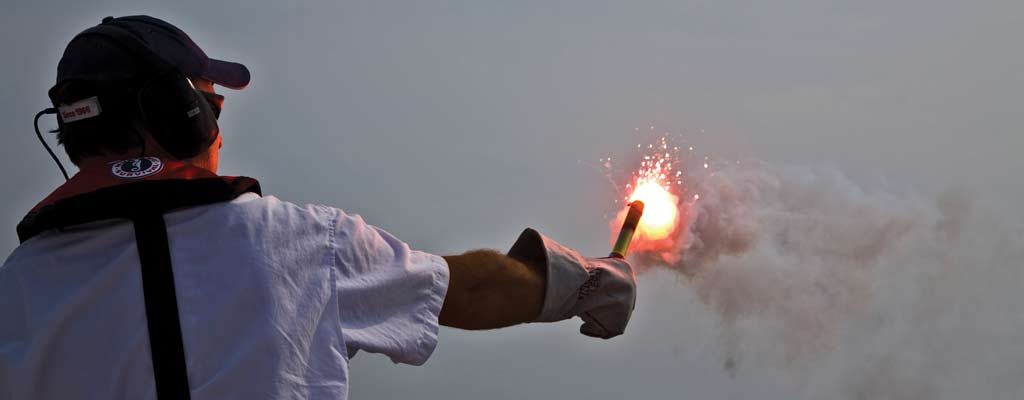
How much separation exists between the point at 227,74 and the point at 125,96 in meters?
0.73

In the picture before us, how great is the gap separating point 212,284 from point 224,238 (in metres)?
0.16

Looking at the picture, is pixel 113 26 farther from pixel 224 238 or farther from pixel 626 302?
pixel 626 302

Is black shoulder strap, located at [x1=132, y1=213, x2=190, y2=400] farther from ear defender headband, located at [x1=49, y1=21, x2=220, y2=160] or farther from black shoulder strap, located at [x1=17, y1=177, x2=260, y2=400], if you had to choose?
ear defender headband, located at [x1=49, y1=21, x2=220, y2=160]

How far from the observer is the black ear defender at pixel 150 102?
12.2ft

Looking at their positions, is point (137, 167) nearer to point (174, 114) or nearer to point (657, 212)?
point (174, 114)

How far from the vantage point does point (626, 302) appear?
4598mm

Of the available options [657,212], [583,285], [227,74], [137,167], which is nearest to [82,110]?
[137,167]

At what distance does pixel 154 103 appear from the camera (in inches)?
147

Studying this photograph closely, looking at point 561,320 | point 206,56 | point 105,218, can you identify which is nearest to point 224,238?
point 105,218

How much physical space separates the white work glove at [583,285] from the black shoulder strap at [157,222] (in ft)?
4.36

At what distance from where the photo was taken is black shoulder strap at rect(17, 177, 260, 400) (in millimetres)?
3203

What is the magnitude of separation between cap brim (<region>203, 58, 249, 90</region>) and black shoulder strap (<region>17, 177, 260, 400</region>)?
38.4 inches

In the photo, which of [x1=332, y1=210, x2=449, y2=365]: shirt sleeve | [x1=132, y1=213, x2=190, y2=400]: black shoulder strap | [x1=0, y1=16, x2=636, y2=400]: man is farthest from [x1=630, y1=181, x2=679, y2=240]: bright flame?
[x1=132, y1=213, x2=190, y2=400]: black shoulder strap

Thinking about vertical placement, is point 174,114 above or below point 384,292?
above
